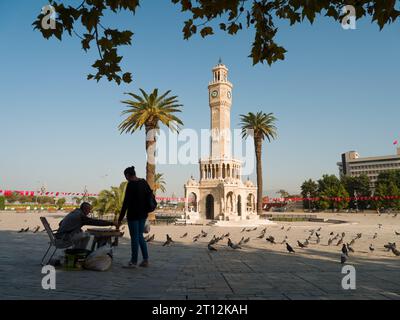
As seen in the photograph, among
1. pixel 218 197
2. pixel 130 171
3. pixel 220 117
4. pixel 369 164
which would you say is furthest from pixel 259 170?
A: pixel 369 164

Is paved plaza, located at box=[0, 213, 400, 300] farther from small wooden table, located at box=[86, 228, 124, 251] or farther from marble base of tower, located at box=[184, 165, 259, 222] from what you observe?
marble base of tower, located at box=[184, 165, 259, 222]

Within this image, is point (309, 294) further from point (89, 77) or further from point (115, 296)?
point (89, 77)

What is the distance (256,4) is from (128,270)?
18.7ft

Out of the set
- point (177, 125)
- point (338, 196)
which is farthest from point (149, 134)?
point (338, 196)

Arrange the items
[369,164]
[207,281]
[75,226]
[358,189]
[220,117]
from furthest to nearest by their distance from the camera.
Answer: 1. [369,164]
2. [358,189]
3. [220,117]
4. [75,226]
5. [207,281]

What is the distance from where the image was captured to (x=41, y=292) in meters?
4.84

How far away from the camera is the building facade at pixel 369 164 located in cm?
13462

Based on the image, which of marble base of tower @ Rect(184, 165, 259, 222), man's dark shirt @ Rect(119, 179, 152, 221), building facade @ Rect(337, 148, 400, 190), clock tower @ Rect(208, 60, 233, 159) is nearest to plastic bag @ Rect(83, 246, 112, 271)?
man's dark shirt @ Rect(119, 179, 152, 221)

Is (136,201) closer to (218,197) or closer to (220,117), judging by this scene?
(218,197)

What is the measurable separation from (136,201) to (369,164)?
153099mm

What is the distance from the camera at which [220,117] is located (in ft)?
147

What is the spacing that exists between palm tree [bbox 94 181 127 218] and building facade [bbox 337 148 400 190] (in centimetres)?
12307

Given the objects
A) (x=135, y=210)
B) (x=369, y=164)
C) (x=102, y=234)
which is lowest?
(x=102, y=234)

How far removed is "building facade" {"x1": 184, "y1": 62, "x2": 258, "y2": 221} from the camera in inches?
1668
